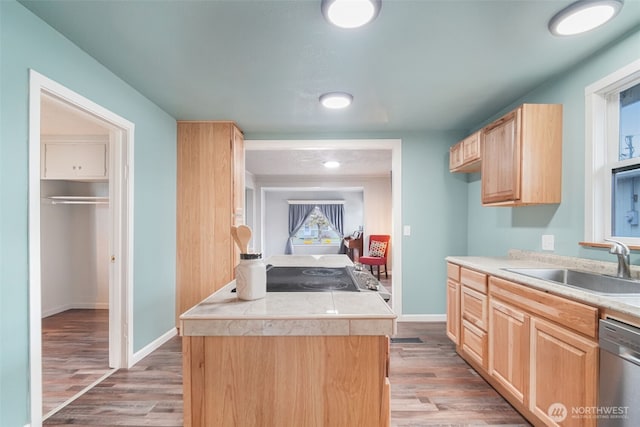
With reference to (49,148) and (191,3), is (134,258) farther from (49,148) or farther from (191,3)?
(49,148)

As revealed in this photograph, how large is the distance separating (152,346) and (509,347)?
114 inches

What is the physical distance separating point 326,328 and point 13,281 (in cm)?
158

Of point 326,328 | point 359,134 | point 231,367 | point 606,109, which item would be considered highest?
point 359,134

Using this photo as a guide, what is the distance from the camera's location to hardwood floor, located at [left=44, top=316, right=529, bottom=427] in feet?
5.95

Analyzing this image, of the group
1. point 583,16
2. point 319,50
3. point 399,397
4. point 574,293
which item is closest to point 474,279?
point 574,293

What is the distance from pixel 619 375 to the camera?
46.9 inches

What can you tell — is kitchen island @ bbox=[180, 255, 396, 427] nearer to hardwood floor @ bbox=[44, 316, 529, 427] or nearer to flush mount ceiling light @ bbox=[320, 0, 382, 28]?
hardwood floor @ bbox=[44, 316, 529, 427]

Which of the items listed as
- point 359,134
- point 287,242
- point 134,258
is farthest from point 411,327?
point 287,242

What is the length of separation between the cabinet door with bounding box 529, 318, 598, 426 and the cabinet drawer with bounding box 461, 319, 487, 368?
49cm

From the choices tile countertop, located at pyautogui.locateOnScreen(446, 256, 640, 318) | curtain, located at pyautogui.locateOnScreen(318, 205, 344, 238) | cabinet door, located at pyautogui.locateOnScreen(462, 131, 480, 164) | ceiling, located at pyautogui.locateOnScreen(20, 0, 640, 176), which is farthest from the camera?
curtain, located at pyautogui.locateOnScreen(318, 205, 344, 238)

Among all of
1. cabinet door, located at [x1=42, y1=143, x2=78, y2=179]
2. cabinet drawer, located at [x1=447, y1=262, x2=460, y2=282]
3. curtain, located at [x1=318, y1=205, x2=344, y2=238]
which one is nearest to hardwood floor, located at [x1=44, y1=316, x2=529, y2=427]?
cabinet drawer, located at [x1=447, y1=262, x2=460, y2=282]

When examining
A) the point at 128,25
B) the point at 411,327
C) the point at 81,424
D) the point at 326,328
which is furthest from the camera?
the point at 411,327

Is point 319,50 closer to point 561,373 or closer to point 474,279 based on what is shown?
point 474,279

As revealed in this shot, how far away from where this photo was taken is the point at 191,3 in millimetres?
1471
